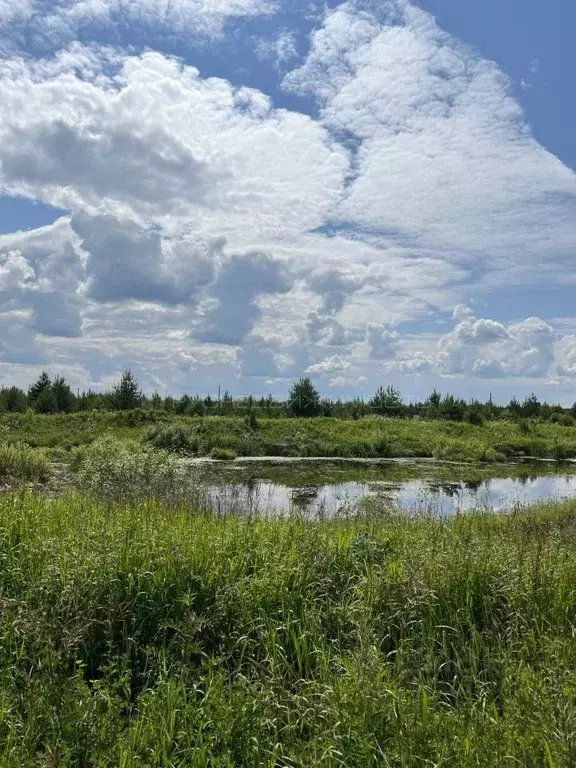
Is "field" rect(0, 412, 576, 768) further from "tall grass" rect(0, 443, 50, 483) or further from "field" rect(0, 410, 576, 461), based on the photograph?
"field" rect(0, 410, 576, 461)

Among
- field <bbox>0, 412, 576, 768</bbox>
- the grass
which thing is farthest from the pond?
field <bbox>0, 412, 576, 768</bbox>

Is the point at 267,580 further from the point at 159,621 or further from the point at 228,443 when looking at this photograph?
the point at 228,443

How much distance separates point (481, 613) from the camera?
497cm

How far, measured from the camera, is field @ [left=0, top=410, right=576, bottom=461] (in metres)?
28.7

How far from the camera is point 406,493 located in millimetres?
17656

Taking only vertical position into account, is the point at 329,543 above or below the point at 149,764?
above

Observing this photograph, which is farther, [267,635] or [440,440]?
[440,440]

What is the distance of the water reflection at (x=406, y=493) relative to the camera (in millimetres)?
14074

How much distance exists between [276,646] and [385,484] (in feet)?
51.9

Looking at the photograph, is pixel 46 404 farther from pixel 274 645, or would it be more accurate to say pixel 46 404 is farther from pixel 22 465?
pixel 274 645

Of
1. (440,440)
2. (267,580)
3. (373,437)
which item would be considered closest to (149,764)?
(267,580)

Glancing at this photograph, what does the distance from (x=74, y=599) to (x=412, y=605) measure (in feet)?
7.91

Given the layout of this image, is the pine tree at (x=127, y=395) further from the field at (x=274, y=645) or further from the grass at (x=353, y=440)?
the field at (x=274, y=645)

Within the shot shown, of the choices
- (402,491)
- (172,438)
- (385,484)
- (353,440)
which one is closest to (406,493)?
(402,491)
